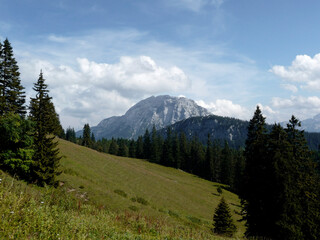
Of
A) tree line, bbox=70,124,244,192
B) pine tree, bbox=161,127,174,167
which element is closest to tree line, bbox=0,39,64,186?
tree line, bbox=70,124,244,192

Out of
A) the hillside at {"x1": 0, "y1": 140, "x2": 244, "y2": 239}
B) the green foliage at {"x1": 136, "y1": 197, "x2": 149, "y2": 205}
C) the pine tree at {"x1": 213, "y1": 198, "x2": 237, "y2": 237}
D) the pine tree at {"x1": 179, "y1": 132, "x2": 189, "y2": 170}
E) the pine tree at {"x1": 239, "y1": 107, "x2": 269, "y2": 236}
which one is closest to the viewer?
the hillside at {"x1": 0, "y1": 140, "x2": 244, "y2": 239}

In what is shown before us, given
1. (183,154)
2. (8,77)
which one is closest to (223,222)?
(8,77)

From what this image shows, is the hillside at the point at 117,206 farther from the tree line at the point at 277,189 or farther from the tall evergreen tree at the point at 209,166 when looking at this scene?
the tall evergreen tree at the point at 209,166

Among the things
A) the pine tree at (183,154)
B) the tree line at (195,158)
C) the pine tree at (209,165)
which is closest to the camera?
the tree line at (195,158)

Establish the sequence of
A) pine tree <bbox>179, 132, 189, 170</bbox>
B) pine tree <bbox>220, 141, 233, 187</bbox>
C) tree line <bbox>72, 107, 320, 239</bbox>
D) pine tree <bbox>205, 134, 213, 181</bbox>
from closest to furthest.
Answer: tree line <bbox>72, 107, 320, 239</bbox> < pine tree <bbox>220, 141, 233, 187</bbox> < pine tree <bbox>205, 134, 213, 181</bbox> < pine tree <bbox>179, 132, 189, 170</bbox>

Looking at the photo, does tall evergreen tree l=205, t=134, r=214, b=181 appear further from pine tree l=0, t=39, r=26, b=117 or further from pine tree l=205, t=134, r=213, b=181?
pine tree l=0, t=39, r=26, b=117

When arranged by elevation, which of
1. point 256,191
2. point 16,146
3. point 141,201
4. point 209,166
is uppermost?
point 16,146

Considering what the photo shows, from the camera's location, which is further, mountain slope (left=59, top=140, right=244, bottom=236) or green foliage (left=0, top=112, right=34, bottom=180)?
mountain slope (left=59, top=140, right=244, bottom=236)

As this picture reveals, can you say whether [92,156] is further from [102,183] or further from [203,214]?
[203,214]

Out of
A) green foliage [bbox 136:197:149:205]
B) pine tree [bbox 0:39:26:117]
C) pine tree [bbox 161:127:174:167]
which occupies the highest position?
pine tree [bbox 0:39:26:117]

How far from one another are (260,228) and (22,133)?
31.0 m

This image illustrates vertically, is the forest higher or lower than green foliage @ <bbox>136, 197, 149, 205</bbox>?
higher

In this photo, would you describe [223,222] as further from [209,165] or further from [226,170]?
[209,165]

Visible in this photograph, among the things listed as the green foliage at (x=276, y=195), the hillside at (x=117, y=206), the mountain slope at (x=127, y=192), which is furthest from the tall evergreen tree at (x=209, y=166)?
the green foliage at (x=276, y=195)
